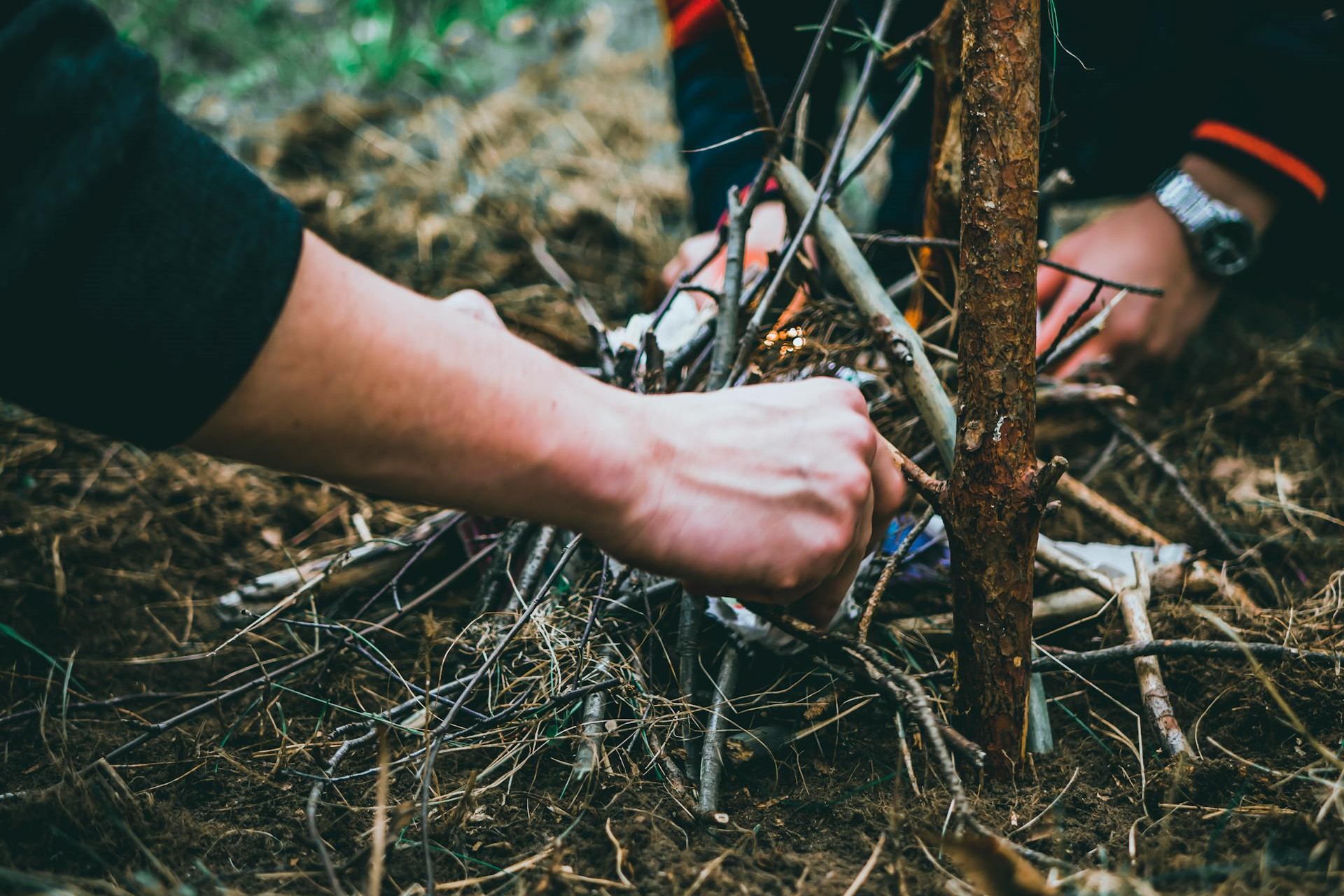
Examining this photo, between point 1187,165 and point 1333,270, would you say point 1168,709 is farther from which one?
point 1333,270

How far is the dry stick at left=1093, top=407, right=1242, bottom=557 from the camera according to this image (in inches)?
46.9

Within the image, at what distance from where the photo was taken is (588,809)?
2.88 feet

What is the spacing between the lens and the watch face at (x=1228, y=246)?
156cm

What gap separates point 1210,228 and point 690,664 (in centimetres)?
134

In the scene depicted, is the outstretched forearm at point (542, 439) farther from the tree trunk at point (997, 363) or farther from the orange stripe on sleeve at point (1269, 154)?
the orange stripe on sleeve at point (1269, 154)

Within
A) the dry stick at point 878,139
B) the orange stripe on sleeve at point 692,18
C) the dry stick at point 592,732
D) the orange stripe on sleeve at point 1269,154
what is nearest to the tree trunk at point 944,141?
the dry stick at point 878,139

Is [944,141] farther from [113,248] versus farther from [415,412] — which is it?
[113,248]

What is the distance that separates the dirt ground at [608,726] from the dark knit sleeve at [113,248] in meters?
0.38

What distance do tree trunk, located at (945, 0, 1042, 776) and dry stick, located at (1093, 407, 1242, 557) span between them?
21.4 inches

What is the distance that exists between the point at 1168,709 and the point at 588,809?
641 mm

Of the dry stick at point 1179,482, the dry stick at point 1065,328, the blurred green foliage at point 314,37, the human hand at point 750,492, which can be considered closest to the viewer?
the human hand at point 750,492

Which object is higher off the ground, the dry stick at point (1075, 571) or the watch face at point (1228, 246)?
the watch face at point (1228, 246)

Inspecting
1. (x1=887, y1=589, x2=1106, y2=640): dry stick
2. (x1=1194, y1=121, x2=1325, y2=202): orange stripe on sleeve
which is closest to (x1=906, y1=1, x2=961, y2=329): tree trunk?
(x1=887, y1=589, x2=1106, y2=640): dry stick

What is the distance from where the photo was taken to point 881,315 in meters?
1.03
